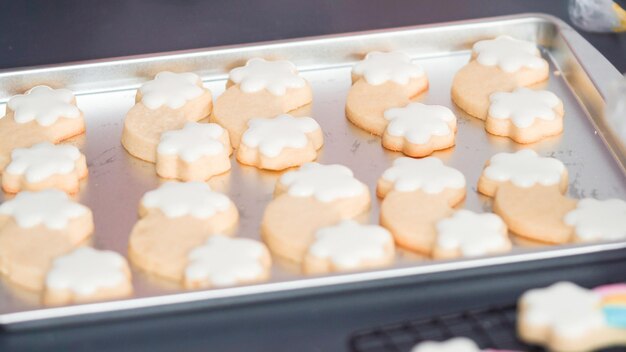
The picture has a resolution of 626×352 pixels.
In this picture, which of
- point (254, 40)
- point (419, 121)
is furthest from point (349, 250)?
point (254, 40)

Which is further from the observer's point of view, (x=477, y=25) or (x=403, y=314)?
(x=477, y=25)

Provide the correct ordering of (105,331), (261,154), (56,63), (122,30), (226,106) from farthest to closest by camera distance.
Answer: (122,30) < (56,63) < (226,106) < (261,154) < (105,331)

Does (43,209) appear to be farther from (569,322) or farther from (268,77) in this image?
(569,322)

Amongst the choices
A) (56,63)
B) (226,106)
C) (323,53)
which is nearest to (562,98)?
(323,53)

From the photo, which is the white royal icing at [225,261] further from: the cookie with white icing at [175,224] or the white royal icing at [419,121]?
the white royal icing at [419,121]

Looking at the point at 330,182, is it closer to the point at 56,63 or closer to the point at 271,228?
the point at 271,228

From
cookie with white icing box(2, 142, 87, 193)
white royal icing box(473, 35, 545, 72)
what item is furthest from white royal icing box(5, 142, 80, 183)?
white royal icing box(473, 35, 545, 72)
